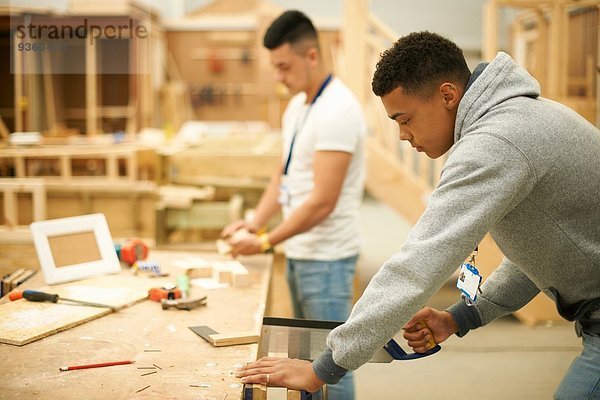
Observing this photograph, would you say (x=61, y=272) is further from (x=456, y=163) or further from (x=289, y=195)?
(x=456, y=163)

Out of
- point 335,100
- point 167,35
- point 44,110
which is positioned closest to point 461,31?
point 167,35

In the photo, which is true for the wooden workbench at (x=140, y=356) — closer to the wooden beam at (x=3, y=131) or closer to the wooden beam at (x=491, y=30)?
the wooden beam at (x=3, y=131)

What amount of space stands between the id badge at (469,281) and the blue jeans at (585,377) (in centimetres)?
28

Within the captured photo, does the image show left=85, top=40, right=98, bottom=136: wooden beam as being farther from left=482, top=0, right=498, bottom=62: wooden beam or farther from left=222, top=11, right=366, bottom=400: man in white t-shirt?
left=222, top=11, right=366, bottom=400: man in white t-shirt

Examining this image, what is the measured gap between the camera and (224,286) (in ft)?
7.89

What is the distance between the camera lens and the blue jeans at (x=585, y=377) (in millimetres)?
1520

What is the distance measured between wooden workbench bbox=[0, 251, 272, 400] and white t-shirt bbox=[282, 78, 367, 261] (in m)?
0.55

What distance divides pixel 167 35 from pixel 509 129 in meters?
9.66

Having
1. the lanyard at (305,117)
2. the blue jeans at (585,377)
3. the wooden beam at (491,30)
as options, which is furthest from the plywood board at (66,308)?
the wooden beam at (491,30)

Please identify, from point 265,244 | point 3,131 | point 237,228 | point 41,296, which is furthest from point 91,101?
point 41,296

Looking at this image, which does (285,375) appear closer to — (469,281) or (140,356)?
(140,356)

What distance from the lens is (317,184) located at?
2592mm

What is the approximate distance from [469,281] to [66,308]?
1199 mm


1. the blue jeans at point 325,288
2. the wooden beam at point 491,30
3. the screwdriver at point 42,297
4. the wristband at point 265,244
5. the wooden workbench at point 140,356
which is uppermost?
the wooden beam at point 491,30
